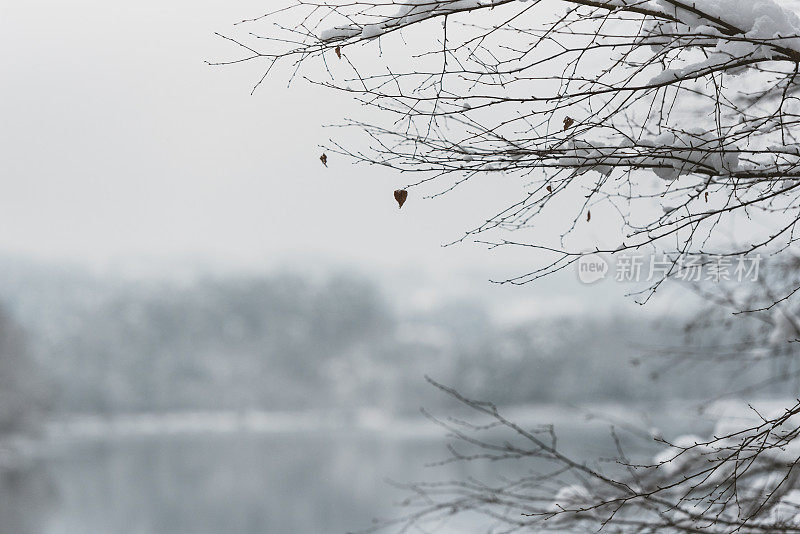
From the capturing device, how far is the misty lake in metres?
16.3

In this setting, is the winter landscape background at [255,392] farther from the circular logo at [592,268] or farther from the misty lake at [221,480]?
the circular logo at [592,268]

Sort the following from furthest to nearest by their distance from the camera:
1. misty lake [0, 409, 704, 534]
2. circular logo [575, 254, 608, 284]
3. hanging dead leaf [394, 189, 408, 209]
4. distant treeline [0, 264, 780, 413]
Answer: distant treeline [0, 264, 780, 413] → misty lake [0, 409, 704, 534] → circular logo [575, 254, 608, 284] → hanging dead leaf [394, 189, 408, 209]

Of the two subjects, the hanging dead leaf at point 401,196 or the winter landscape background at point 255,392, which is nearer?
the hanging dead leaf at point 401,196

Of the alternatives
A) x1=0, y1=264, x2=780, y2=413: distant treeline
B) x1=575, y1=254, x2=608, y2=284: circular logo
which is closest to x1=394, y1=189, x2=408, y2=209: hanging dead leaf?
x1=575, y1=254, x2=608, y2=284: circular logo

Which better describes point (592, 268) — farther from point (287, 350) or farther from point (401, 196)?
point (287, 350)

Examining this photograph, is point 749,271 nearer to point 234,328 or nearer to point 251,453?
point 251,453

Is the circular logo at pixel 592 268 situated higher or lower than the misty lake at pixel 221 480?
Answer: higher

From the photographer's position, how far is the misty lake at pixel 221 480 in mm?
16297

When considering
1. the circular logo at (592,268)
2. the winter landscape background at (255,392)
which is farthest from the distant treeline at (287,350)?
the circular logo at (592,268)

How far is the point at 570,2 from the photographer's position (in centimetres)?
219

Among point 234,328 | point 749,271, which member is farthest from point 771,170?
point 234,328

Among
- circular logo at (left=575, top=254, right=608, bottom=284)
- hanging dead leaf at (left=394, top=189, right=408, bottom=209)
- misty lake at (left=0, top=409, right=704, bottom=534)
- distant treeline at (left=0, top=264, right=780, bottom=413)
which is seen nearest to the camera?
hanging dead leaf at (left=394, top=189, right=408, bottom=209)

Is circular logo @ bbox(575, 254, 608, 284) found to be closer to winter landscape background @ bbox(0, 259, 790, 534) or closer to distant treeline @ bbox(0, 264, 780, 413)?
winter landscape background @ bbox(0, 259, 790, 534)

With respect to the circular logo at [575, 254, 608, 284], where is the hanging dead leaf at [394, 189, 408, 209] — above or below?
above
